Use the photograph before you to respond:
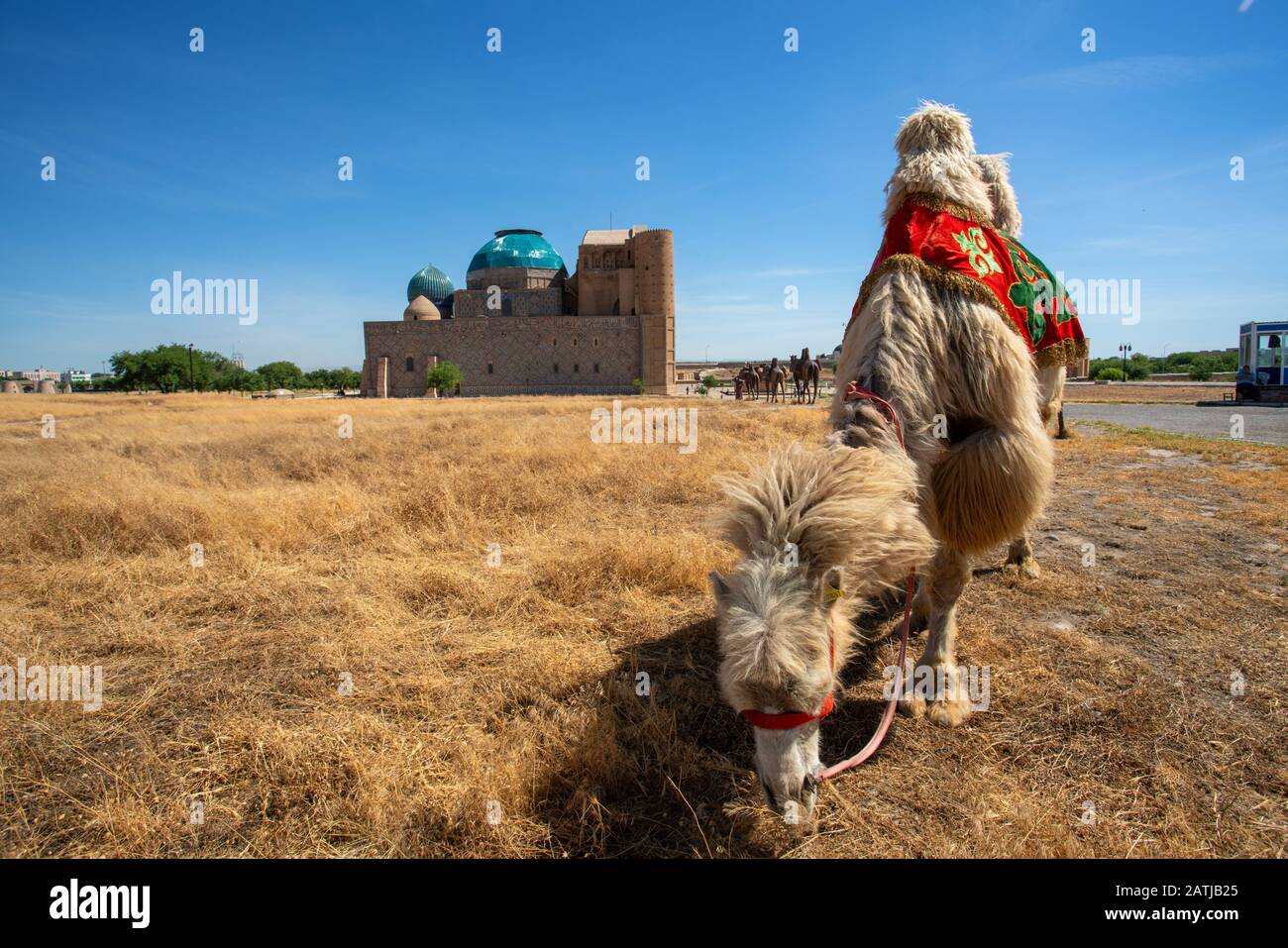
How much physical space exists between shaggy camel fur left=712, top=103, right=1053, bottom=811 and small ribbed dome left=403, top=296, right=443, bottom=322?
6608cm

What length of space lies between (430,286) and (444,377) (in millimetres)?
19425

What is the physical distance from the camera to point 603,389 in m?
60.6

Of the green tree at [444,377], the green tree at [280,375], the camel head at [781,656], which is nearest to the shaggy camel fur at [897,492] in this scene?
the camel head at [781,656]

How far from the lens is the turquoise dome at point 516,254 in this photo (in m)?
65.3

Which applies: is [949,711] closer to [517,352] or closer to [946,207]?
[946,207]

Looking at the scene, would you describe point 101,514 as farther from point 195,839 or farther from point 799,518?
point 799,518

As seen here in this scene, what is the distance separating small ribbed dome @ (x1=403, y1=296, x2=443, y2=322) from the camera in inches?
2534

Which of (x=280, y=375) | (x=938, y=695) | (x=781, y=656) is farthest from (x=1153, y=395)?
(x=280, y=375)

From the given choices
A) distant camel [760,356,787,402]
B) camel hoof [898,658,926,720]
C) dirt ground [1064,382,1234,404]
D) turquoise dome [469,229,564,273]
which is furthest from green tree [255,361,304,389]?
camel hoof [898,658,926,720]

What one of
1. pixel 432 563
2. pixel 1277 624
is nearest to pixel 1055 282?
pixel 1277 624

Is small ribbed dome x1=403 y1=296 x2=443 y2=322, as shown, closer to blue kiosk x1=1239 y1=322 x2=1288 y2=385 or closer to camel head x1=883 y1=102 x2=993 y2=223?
blue kiosk x1=1239 y1=322 x2=1288 y2=385

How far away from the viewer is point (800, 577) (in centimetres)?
192

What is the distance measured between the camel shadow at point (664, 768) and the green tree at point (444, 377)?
58.6 metres
